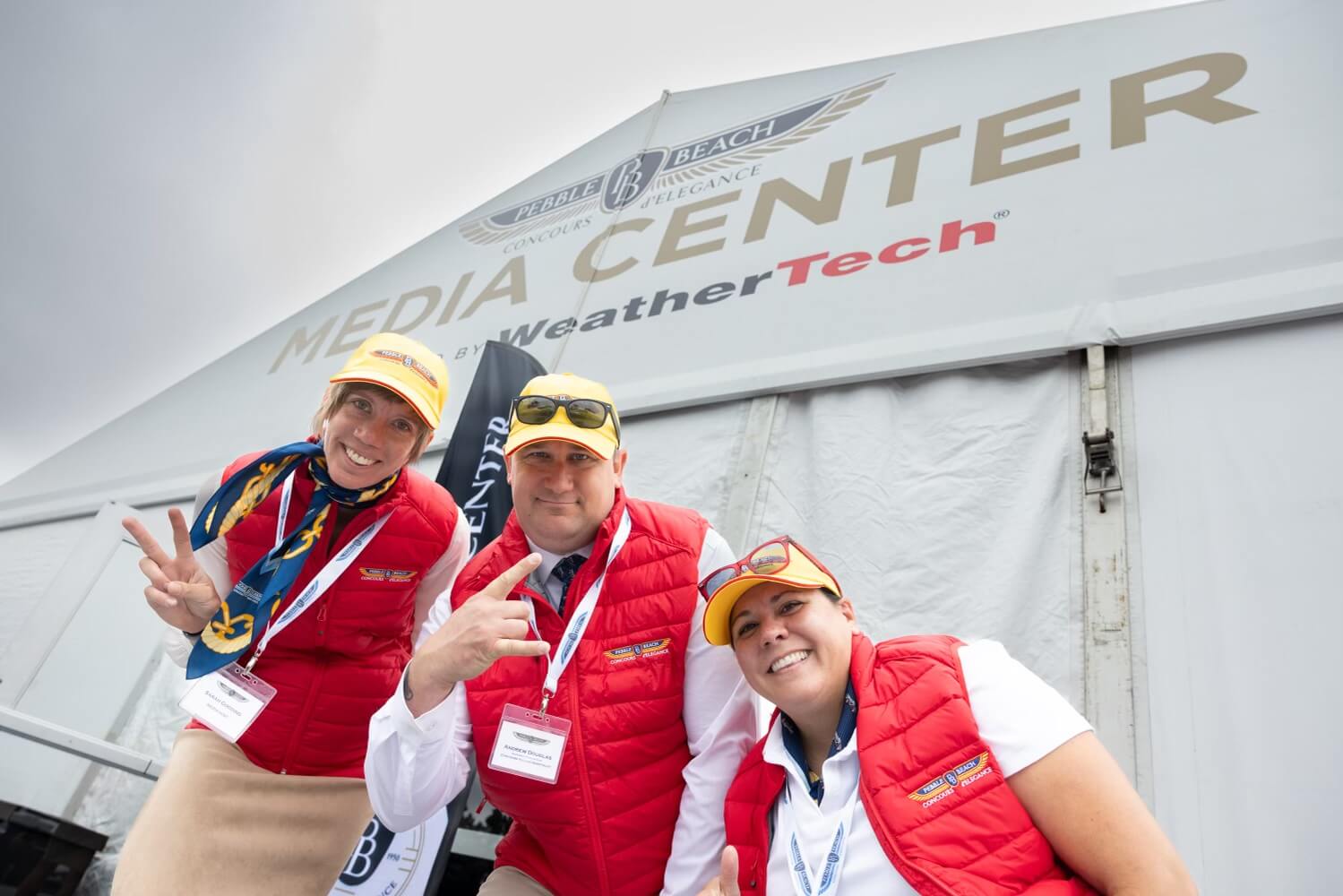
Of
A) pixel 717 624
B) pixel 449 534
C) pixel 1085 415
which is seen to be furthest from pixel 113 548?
pixel 1085 415

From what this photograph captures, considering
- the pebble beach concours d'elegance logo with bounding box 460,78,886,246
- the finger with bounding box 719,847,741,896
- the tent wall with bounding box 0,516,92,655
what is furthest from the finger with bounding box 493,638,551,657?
the tent wall with bounding box 0,516,92,655

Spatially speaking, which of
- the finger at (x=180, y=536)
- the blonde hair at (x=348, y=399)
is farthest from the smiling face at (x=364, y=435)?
the finger at (x=180, y=536)

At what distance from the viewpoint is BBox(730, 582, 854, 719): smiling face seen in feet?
4.07

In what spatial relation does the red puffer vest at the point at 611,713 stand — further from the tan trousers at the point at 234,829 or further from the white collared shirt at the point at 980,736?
the tan trousers at the point at 234,829

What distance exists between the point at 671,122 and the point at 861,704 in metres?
4.64

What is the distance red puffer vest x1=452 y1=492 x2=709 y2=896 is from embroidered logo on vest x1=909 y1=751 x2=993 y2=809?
1.71 feet

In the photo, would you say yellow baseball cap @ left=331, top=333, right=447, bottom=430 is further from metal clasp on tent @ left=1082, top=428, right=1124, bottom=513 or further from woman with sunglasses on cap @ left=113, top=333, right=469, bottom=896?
metal clasp on tent @ left=1082, top=428, right=1124, bottom=513

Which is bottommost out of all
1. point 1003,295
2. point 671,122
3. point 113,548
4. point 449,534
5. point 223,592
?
point 223,592

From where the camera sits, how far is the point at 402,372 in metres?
1.69

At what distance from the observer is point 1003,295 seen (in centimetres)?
250

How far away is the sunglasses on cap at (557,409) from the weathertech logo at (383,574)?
0.55 m

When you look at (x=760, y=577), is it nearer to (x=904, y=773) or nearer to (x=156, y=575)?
(x=904, y=773)

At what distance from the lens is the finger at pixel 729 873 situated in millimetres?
1101

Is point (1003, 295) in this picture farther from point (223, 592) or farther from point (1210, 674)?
point (223, 592)
